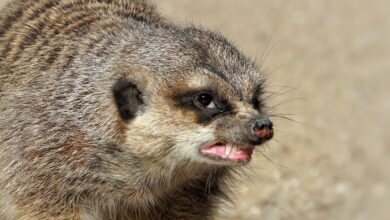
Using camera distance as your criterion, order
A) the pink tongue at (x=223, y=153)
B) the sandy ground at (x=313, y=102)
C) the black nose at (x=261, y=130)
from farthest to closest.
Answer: the sandy ground at (x=313, y=102) → the pink tongue at (x=223, y=153) → the black nose at (x=261, y=130)

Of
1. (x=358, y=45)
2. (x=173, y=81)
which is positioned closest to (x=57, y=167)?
(x=173, y=81)

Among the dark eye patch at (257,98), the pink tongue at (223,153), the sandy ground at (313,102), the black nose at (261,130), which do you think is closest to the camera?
the black nose at (261,130)

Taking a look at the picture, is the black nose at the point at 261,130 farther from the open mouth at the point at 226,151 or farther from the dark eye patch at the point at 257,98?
the dark eye patch at the point at 257,98

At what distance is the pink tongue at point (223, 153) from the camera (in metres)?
4.84

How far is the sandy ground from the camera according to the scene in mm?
7820

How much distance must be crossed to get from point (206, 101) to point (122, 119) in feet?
1.76

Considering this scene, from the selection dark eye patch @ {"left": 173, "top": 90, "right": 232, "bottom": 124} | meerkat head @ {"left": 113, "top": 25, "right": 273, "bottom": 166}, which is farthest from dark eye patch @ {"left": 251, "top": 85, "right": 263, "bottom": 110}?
dark eye patch @ {"left": 173, "top": 90, "right": 232, "bottom": 124}

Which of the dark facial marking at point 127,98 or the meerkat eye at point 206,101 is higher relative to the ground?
the meerkat eye at point 206,101

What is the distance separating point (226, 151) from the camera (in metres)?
4.85

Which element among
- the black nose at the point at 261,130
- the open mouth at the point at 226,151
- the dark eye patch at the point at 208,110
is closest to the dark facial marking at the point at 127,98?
the dark eye patch at the point at 208,110

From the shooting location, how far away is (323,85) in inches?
370

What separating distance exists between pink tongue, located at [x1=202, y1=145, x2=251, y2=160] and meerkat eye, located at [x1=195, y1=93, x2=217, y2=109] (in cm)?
20

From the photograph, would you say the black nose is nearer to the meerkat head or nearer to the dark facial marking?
the meerkat head

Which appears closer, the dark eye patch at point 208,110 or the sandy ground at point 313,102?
the dark eye patch at point 208,110
